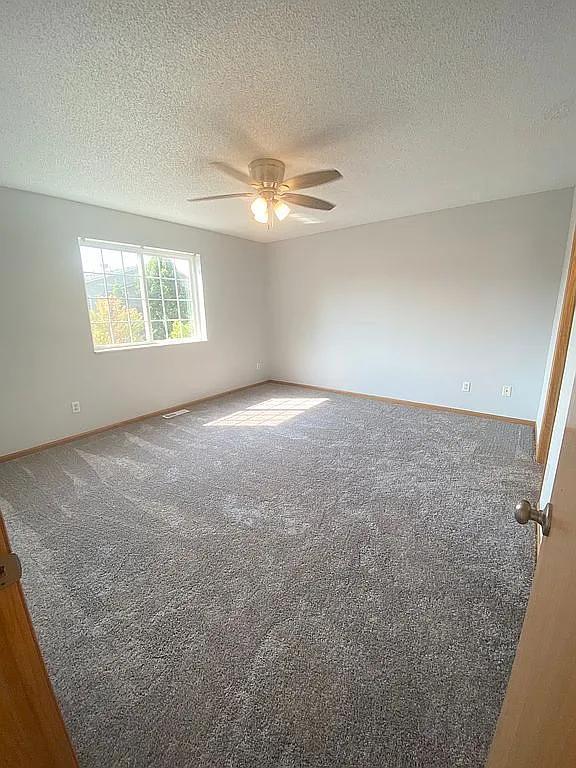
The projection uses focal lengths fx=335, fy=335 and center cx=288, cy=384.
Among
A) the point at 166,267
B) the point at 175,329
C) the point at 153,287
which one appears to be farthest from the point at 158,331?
the point at 166,267

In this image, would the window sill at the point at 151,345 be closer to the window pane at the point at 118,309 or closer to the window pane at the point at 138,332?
the window pane at the point at 138,332

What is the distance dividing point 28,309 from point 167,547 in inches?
98.3

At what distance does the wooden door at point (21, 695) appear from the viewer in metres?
0.55

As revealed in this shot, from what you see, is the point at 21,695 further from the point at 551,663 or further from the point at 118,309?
the point at 118,309

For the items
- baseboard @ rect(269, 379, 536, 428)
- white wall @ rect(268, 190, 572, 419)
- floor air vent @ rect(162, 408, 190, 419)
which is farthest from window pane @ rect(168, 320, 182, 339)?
baseboard @ rect(269, 379, 536, 428)

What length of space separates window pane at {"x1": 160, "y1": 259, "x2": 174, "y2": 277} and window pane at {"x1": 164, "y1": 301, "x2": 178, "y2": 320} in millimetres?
334

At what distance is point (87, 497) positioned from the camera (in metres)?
2.36

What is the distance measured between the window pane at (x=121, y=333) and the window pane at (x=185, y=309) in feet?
2.51

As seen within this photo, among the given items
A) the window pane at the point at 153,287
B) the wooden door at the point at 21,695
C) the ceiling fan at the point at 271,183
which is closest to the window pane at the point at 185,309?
the window pane at the point at 153,287

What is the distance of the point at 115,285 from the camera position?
3.61 metres

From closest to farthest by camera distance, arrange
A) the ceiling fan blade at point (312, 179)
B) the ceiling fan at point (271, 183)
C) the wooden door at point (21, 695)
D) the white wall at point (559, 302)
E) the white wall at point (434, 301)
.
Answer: the wooden door at point (21, 695)
the ceiling fan blade at point (312, 179)
the ceiling fan at point (271, 183)
the white wall at point (559, 302)
the white wall at point (434, 301)

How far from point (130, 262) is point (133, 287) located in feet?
0.88

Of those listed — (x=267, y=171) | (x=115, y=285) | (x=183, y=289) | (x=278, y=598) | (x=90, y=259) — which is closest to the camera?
(x=278, y=598)

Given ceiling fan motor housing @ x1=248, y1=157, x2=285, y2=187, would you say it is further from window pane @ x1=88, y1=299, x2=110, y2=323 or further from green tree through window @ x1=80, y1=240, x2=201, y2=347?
window pane @ x1=88, y1=299, x2=110, y2=323
